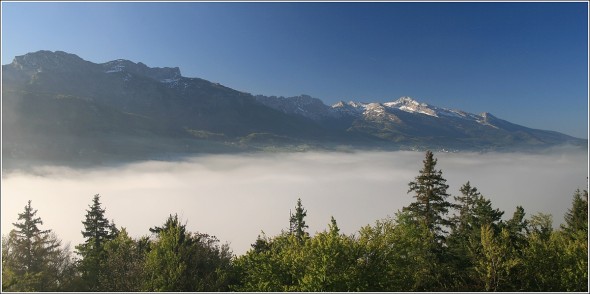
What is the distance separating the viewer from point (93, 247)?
58.2 m

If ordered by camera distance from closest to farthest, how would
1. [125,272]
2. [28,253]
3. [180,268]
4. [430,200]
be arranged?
[180,268] < [125,272] < [430,200] < [28,253]

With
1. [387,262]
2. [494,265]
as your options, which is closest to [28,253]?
[387,262]

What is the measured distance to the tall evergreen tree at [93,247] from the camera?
2053 inches

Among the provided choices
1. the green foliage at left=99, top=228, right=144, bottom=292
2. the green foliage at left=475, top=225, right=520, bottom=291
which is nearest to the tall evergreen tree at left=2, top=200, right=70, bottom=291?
the green foliage at left=99, top=228, right=144, bottom=292

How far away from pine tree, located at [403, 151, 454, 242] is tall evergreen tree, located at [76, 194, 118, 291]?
1699 inches

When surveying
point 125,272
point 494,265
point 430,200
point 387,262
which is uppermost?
point 430,200

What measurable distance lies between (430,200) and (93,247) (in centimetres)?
5219

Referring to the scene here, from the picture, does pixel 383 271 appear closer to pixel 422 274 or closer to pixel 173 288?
pixel 422 274

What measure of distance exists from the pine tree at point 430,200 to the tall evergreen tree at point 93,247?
1699 inches

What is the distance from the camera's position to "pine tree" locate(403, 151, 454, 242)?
44.2m

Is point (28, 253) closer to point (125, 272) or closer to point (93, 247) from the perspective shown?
point (93, 247)

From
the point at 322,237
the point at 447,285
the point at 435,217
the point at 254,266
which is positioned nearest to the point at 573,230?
the point at 435,217

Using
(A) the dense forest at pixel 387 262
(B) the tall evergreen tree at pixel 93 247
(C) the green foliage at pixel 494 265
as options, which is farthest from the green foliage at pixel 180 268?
(C) the green foliage at pixel 494 265

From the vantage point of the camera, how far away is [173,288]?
118 feet
